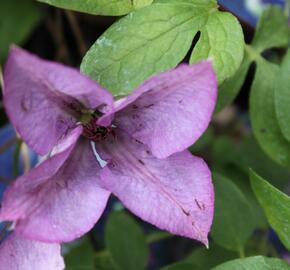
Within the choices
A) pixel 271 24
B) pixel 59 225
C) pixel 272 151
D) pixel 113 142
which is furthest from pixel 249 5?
pixel 59 225

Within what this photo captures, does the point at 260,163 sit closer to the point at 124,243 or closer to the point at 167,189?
the point at 124,243

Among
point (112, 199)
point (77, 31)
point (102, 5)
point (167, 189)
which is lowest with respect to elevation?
point (112, 199)

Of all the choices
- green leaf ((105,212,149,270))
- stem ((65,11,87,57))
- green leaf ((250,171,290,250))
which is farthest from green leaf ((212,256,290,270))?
stem ((65,11,87,57))

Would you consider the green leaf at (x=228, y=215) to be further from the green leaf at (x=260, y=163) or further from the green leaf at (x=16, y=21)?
the green leaf at (x=16, y=21)

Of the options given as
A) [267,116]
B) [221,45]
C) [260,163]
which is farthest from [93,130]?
[260,163]

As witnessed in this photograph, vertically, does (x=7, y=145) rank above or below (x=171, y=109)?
below

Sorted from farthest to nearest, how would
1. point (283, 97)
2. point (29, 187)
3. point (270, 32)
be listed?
point (270, 32)
point (283, 97)
point (29, 187)

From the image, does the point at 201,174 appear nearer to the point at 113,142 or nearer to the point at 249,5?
the point at 113,142

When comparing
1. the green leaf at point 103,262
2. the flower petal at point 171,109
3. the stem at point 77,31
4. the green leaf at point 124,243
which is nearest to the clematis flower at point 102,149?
the flower petal at point 171,109
